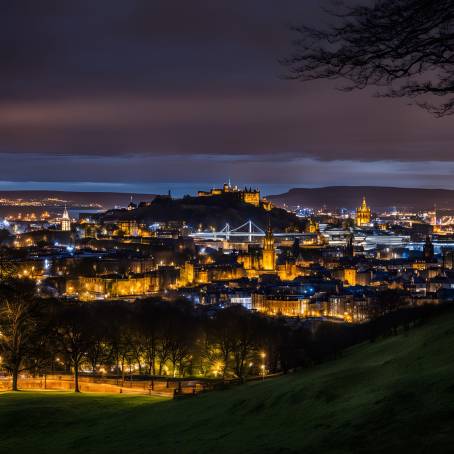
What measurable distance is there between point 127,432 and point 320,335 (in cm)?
3369

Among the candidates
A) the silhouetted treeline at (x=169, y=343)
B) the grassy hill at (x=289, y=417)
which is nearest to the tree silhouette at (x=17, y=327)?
the silhouetted treeline at (x=169, y=343)

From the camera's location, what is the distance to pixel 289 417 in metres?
13.6

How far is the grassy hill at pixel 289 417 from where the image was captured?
409 inches

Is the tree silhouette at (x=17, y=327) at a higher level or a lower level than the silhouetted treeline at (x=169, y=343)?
higher

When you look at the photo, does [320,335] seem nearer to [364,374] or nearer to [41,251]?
[364,374]

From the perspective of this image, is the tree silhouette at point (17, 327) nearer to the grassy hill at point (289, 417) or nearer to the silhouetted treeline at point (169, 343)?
the silhouetted treeline at point (169, 343)

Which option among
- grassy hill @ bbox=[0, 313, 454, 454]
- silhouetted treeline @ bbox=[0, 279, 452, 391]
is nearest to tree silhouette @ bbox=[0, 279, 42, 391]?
silhouetted treeline @ bbox=[0, 279, 452, 391]

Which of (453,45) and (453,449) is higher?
(453,45)

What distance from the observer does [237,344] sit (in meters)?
38.3

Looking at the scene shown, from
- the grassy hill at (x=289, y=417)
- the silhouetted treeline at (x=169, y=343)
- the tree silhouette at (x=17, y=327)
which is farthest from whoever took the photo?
the silhouetted treeline at (x=169, y=343)

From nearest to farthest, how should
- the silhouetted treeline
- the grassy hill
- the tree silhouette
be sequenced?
the grassy hill, the tree silhouette, the silhouetted treeline

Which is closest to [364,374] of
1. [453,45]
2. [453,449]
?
[453,449]

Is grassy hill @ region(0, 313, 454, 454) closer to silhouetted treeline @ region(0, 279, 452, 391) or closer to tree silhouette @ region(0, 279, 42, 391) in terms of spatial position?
tree silhouette @ region(0, 279, 42, 391)

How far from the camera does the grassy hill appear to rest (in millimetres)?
10391
